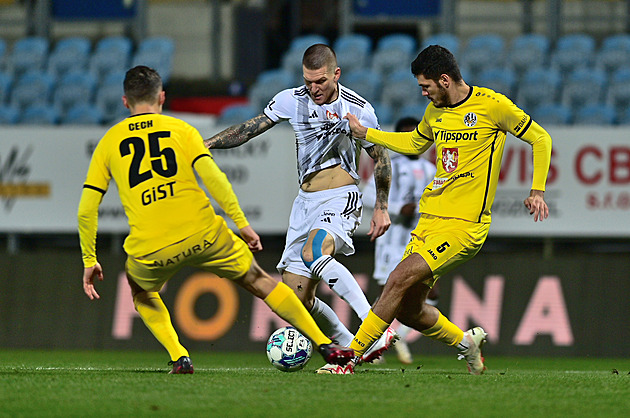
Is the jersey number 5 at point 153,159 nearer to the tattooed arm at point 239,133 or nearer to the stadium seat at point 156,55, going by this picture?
the tattooed arm at point 239,133

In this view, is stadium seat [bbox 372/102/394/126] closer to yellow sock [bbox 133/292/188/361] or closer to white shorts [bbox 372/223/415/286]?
white shorts [bbox 372/223/415/286]

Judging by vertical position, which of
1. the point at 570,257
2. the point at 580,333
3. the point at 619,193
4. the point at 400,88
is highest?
the point at 400,88

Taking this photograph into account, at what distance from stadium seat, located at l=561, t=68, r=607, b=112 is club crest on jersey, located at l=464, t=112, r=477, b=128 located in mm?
8032

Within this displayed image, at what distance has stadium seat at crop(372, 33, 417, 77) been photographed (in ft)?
52.4

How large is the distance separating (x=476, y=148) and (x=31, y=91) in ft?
34.4

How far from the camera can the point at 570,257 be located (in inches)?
489

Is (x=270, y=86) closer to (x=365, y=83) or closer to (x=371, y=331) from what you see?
(x=365, y=83)

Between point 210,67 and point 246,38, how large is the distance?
0.86 m

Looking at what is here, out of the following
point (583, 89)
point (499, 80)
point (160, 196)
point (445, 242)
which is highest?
point (499, 80)

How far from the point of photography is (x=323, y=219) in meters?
7.61

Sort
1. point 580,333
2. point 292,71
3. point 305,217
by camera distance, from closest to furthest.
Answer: point 305,217 → point 580,333 → point 292,71

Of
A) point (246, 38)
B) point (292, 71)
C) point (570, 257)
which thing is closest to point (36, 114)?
point (292, 71)

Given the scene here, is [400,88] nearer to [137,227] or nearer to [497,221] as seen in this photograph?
[497,221]

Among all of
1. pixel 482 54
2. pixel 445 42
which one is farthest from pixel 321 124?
pixel 482 54
